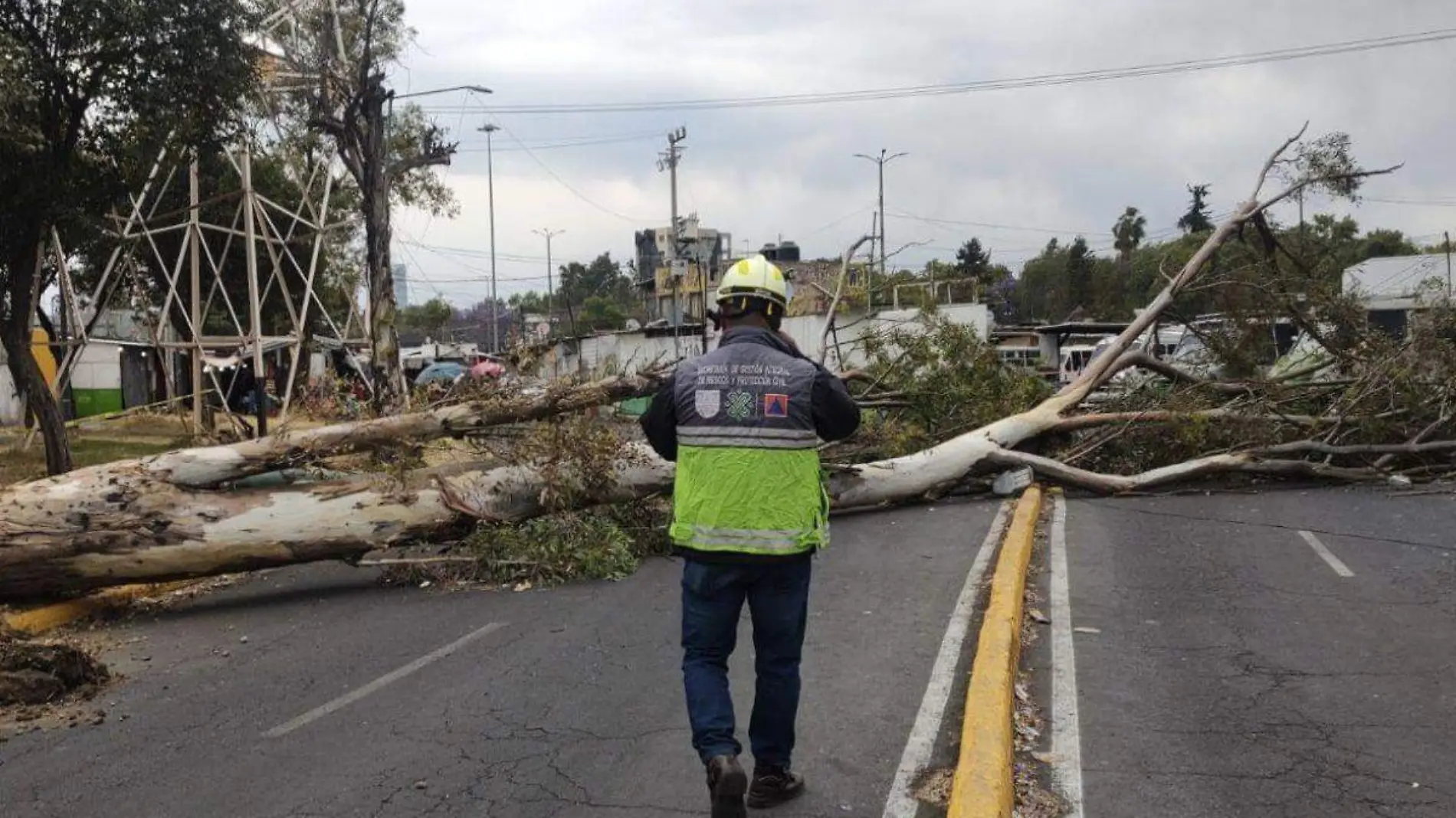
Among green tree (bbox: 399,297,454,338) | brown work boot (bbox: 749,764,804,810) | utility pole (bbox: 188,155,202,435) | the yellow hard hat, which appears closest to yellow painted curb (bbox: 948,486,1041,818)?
brown work boot (bbox: 749,764,804,810)

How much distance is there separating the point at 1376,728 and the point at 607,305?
72299 mm

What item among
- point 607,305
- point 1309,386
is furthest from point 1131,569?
point 607,305

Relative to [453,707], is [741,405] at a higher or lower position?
higher

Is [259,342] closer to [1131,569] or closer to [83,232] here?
[83,232]

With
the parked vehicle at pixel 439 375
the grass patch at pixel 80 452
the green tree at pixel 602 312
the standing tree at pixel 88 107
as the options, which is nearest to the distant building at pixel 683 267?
the green tree at pixel 602 312

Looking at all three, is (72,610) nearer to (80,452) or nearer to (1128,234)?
(80,452)

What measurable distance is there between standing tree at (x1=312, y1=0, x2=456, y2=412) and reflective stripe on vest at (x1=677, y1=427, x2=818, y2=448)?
14512mm

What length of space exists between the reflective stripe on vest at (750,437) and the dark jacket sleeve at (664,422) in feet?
0.54

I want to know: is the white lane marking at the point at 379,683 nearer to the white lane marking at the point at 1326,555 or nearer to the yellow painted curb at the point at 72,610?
the yellow painted curb at the point at 72,610

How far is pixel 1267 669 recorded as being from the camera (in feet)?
17.8

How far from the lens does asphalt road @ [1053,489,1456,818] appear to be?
397cm

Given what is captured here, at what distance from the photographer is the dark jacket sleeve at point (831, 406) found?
365cm

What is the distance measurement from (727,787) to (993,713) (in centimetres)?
153

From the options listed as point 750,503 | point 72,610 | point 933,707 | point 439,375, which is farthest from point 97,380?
point 750,503
